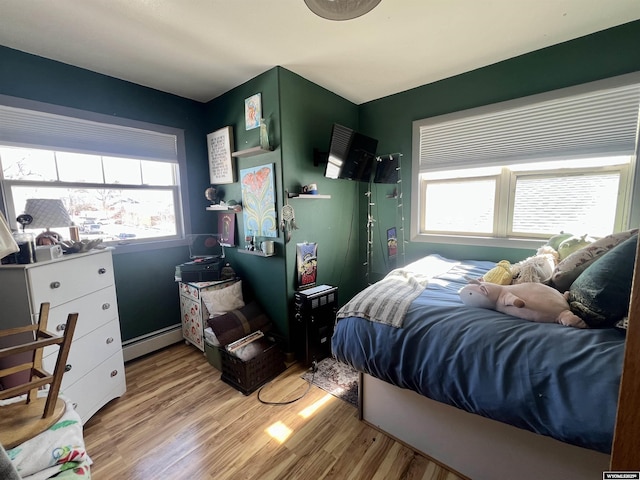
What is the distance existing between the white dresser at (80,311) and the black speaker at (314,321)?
1371 mm

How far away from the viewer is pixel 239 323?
2215 millimetres

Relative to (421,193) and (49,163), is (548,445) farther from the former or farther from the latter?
(49,163)

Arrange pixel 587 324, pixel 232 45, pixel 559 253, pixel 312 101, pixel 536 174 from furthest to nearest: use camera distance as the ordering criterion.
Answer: pixel 312 101
pixel 536 174
pixel 232 45
pixel 559 253
pixel 587 324

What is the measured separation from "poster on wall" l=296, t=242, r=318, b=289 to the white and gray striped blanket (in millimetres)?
816

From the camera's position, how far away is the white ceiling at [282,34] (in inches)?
60.1

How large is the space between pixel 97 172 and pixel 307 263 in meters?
2.02

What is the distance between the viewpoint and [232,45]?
1852 mm

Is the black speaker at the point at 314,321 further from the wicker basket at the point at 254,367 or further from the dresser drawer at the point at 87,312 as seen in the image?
the dresser drawer at the point at 87,312

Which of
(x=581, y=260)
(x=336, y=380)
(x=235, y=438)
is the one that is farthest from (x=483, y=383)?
(x=235, y=438)

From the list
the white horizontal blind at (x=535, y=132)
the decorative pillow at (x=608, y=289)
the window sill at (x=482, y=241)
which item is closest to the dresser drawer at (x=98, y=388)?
the decorative pillow at (x=608, y=289)

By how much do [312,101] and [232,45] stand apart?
80 centimetres

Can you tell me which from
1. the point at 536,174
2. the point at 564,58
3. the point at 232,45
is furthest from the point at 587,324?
the point at 232,45

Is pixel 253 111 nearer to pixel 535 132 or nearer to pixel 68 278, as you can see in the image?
pixel 68 278

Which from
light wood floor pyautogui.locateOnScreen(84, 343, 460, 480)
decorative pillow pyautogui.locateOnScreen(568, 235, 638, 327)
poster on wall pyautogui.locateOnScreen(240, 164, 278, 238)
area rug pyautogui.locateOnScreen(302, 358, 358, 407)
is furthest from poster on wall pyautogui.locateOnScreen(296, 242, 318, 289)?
decorative pillow pyautogui.locateOnScreen(568, 235, 638, 327)
